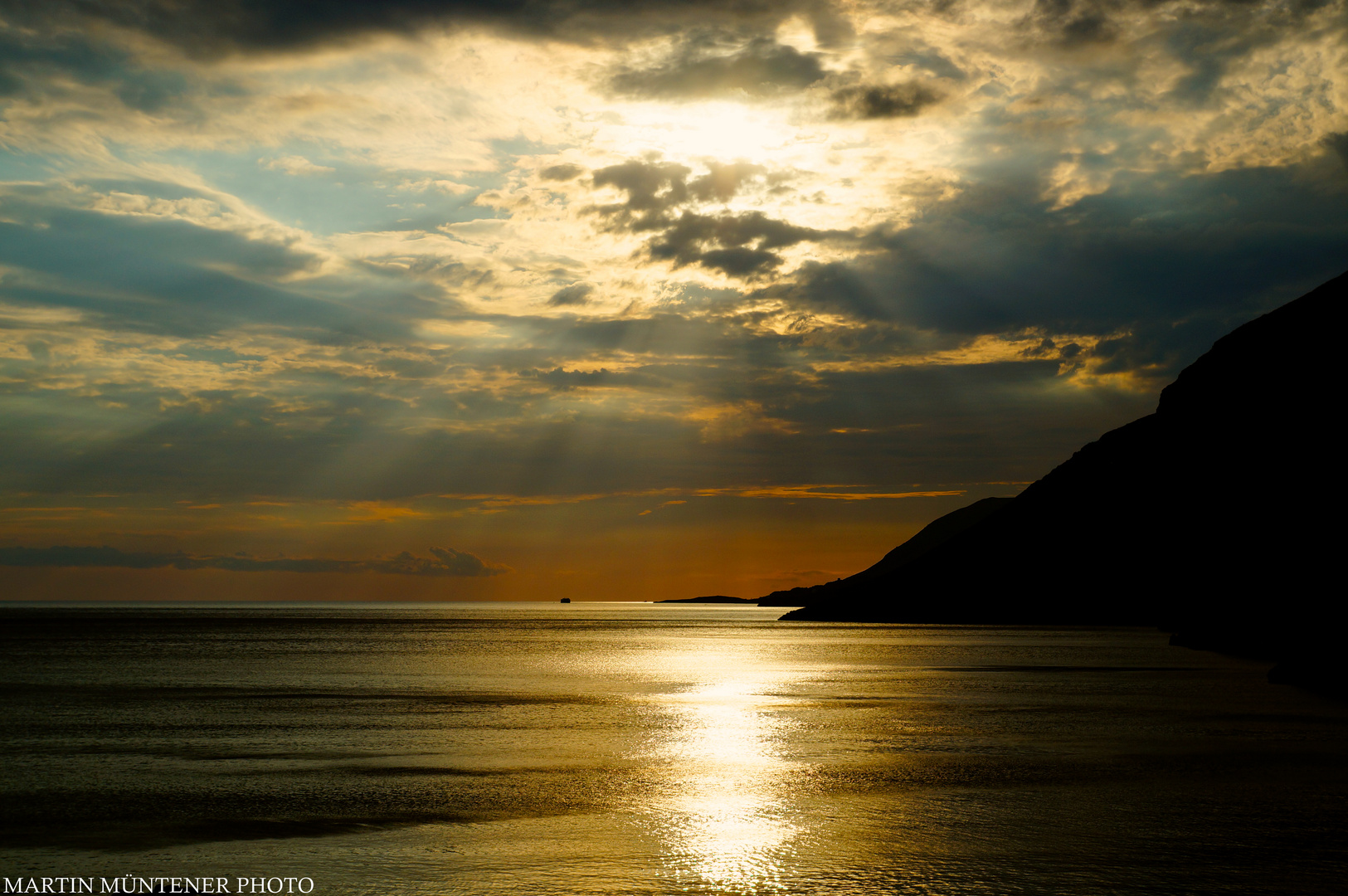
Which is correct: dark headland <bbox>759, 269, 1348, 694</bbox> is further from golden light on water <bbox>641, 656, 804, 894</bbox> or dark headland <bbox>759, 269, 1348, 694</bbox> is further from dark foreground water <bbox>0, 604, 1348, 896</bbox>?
golden light on water <bbox>641, 656, 804, 894</bbox>

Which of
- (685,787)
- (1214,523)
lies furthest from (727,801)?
(1214,523)

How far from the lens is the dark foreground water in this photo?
14773 millimetres

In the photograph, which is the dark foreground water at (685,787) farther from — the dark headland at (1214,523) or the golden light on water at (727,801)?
the dark headland at (1214,523)

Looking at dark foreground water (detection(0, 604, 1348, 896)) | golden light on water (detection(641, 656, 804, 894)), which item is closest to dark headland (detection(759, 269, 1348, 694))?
dark foreground water (detection(0, 604, 1348, 896))

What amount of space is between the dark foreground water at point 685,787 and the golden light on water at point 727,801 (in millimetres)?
92

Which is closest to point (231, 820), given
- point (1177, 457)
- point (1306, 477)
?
point (1306, 477)

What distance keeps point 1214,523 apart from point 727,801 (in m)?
107

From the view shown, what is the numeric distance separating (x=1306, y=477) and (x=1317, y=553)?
18529 mm

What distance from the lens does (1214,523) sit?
362 ft

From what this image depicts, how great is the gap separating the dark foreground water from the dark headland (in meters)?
21.1

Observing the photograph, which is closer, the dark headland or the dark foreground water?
the dark foreground water

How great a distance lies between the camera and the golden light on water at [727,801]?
1470 centimetres

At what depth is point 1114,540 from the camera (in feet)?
578

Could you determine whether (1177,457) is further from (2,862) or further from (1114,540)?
(2,862)
